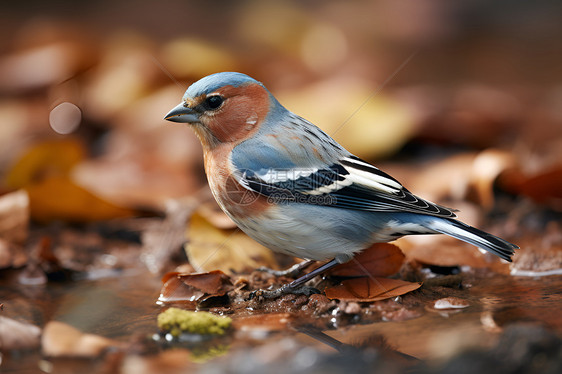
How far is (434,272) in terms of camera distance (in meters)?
3.97

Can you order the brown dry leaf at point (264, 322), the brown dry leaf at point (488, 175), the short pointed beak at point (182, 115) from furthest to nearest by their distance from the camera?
1. the brown dry leaf at point (488, 175)
2. the short pointed beak at point (182, 115)
3. the brown dry leaf at point (264, 322)

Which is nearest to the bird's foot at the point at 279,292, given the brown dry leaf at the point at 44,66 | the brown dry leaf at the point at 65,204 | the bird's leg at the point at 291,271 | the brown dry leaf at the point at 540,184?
the bird's leg at the point at 291,271

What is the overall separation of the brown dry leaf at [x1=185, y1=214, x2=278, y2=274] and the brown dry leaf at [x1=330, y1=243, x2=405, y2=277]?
770 mm

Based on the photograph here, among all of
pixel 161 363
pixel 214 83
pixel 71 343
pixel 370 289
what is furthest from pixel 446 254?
pixel 71 343

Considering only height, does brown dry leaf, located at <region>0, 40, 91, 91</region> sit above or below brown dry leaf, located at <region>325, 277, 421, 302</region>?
above

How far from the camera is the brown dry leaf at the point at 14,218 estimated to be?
4620mm

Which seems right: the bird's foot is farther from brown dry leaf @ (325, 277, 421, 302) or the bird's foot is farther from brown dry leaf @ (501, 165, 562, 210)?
brown dry leaf @ (501, 165, 562, 210)

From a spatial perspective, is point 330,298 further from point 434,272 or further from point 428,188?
point 428,188

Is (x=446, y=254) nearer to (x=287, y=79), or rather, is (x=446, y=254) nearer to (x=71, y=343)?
(x=71, y=343)

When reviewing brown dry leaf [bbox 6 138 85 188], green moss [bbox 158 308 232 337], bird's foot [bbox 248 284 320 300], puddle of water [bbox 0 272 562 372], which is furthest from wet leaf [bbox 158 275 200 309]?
brown dry leaf [bbox 6 138 85 188]

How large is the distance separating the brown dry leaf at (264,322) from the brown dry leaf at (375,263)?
2.39 feet

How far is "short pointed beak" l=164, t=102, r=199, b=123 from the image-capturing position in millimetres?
3973

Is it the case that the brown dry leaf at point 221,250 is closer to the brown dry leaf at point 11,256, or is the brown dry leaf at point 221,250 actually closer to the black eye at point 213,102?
the black eye at point 213,102

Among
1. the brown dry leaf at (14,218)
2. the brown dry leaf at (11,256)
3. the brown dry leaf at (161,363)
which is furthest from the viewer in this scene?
the brown dry leaf at (14,218)
